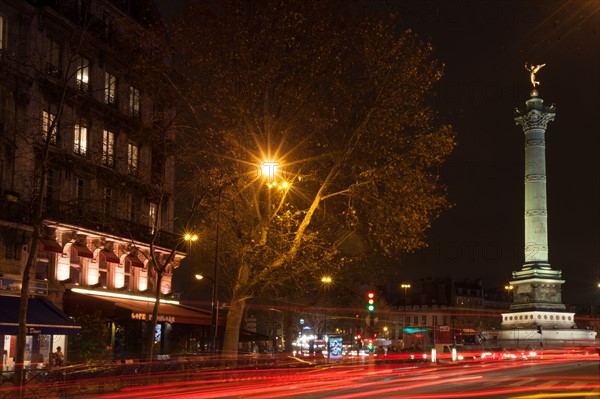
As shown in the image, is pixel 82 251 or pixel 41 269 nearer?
pixel 41 269

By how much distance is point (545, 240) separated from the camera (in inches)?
2891

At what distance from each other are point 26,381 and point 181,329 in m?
32.0

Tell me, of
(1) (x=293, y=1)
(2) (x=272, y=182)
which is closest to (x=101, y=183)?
(2) (x=272, y=182)

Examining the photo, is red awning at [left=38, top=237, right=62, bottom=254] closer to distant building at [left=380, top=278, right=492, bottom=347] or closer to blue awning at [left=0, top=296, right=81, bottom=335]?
blue awning at [left=0, top=296, right=81, bottom=335]

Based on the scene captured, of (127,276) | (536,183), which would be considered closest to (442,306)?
(536,183)

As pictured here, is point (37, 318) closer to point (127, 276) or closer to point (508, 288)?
point (127, 276)

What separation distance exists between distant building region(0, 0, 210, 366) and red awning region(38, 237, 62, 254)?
8cm

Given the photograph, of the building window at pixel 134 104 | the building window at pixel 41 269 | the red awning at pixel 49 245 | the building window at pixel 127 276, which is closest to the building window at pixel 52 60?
the building window at pixel 134 104

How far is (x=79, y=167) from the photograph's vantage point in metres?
32.7

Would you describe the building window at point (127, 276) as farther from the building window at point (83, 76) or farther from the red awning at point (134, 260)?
the building window at point (83, 76)

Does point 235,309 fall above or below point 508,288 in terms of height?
below

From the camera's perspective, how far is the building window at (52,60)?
113ft

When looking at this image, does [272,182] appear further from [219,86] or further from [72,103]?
[72,103]

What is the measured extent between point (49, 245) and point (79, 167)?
3.72m
